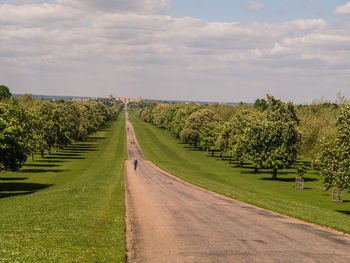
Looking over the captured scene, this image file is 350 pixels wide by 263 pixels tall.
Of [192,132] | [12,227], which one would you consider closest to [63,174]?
[12,227]

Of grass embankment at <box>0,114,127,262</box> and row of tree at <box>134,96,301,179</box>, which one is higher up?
row of tree at <box>134,96,301,179</box>

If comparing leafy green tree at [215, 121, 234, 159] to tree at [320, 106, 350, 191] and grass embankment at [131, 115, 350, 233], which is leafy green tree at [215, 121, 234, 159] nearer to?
grass embankment at [131, 115, 350, 233]

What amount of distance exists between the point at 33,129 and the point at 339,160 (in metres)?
60.2

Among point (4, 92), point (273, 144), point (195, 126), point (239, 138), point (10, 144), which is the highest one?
point (4, 92)

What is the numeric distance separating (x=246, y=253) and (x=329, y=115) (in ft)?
285

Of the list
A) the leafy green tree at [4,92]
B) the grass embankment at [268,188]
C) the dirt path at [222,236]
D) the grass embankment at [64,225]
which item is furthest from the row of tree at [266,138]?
the leafy green tree at [4,92]

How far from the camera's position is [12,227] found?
920 inches

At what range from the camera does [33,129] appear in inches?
2972

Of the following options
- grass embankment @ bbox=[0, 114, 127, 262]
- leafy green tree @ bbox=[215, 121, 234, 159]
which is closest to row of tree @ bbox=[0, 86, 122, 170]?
grass embankment @ bbox=[0, 114, 127, 262]

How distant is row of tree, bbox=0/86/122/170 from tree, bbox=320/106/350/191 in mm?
40537

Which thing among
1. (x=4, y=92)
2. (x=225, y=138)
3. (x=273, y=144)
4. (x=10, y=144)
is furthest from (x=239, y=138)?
(x=4, y=92)

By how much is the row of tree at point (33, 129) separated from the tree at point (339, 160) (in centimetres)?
4054

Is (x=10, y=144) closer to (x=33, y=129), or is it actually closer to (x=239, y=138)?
(x=33, y=129)

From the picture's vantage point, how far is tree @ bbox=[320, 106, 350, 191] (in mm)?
40750
